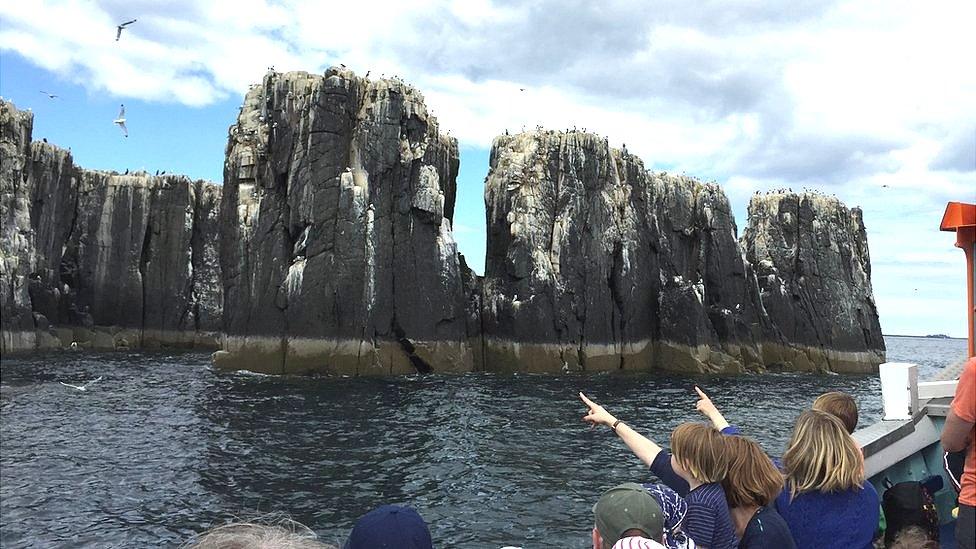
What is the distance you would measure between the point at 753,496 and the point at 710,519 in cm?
32

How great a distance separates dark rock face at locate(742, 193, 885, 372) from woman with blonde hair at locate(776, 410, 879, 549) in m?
50.2

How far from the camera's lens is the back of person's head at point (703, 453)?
388 cm

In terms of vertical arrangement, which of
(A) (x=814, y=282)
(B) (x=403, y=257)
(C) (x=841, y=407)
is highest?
(A) (x=814, y=282)

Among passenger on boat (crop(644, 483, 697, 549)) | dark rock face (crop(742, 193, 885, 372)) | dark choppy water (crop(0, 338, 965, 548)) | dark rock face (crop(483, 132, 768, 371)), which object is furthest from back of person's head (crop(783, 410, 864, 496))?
dark rock face (crop(742, 193, 885, 372))

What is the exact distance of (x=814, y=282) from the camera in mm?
53656

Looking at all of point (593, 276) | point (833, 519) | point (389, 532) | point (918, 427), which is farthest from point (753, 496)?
point (593, 276)

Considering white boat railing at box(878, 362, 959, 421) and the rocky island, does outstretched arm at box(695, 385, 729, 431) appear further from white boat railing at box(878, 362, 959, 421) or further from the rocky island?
the rocky island

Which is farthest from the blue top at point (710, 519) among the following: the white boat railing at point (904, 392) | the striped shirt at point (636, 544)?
the white boat railing at point (904, 392)

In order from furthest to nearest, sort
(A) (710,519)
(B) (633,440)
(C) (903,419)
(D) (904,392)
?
(D) (904,392), (C) (903,419), (B) (633,440), (A) (710,519)

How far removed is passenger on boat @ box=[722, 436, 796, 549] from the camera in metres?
3.86

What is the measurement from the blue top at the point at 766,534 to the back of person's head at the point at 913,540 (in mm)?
2251

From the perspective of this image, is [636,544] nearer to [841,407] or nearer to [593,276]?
[841,407]

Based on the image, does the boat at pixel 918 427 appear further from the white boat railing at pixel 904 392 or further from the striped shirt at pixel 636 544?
the striped shirt at pixel 636 544

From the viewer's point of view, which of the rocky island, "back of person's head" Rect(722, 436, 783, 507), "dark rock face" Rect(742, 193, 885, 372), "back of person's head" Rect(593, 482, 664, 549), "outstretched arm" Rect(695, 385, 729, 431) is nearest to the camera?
"back of person's head" Rect(593, 482, 664, 549)
